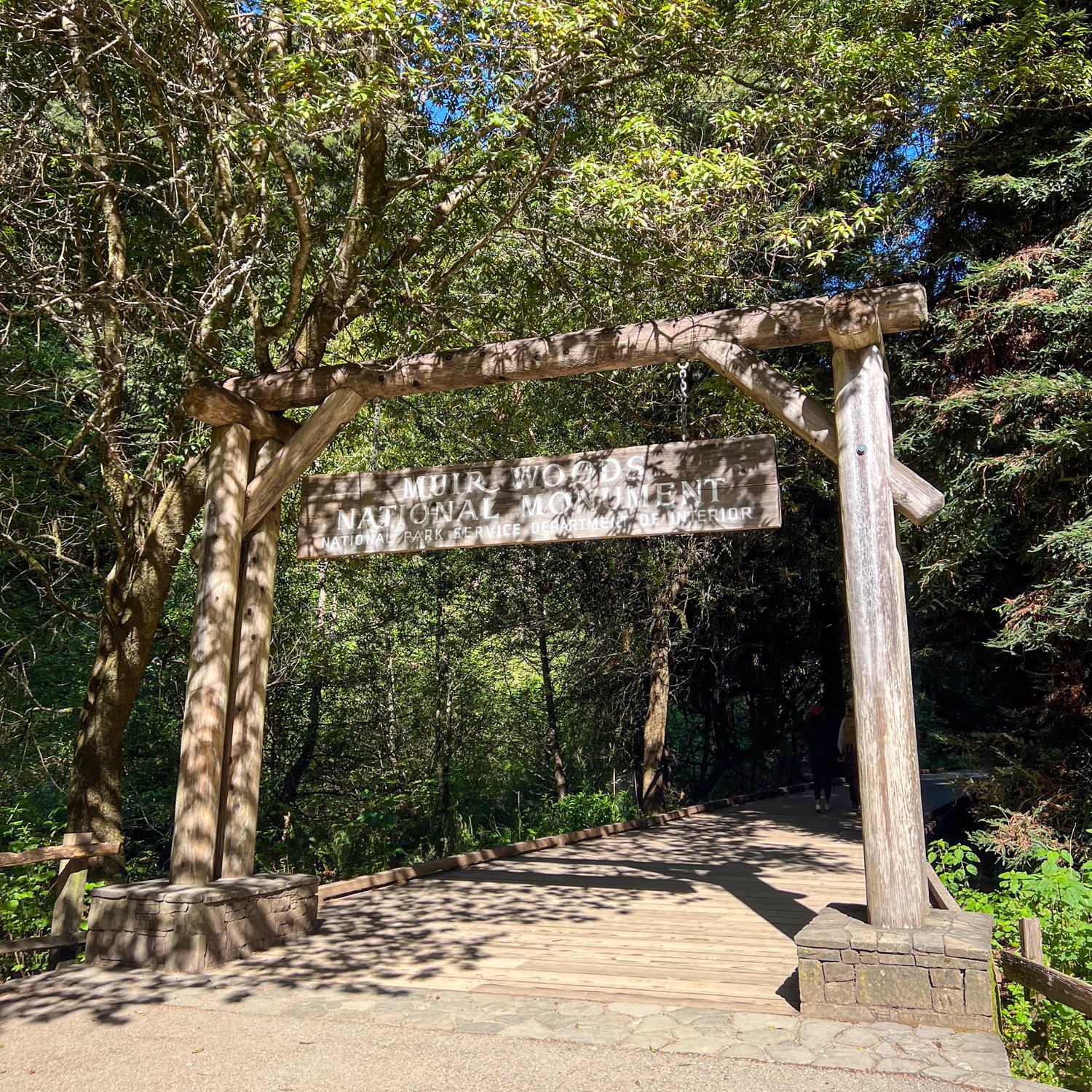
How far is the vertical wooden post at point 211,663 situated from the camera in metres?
5.64

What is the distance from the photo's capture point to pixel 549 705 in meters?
14.9

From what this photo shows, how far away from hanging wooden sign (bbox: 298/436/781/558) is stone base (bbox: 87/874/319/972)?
2230 millimetres

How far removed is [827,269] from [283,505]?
7.33m

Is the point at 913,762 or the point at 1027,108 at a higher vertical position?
the point at 1027,108

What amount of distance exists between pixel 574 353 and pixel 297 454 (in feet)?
6.45

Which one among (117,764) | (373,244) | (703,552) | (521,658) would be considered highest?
(373,244)

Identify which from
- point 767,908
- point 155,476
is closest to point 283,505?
point 155,476

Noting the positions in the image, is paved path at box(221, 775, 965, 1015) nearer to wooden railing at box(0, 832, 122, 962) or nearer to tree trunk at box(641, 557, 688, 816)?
wooden railing at box(0, 832, 122, 962)

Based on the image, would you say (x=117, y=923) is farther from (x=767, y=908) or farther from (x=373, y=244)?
(x=373, y=244)

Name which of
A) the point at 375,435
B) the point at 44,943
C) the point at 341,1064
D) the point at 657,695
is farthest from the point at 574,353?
the point at 657,695

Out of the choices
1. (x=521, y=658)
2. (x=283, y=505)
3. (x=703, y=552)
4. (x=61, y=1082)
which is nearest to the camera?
(x=61, y=1082)

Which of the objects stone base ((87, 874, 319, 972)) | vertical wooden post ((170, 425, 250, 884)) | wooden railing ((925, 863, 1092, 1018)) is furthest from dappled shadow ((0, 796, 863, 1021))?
wooden railing ((925, 863, 1092, 1018))

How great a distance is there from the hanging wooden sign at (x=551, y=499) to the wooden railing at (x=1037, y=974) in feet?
7.48

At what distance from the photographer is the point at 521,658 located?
15.4 metres
